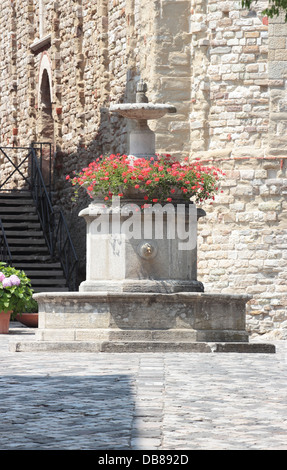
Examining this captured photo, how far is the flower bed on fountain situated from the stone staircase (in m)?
6.52

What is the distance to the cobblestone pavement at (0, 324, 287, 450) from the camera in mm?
5598

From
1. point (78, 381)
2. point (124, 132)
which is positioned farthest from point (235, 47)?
point (78, 381)

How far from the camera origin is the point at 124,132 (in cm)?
1738

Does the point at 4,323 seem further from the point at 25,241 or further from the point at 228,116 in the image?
the point at 25,241

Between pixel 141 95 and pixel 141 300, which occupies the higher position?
pixel 141 95

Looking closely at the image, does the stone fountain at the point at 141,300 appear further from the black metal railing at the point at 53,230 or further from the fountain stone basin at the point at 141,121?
the black metal railing at the point at 53,230

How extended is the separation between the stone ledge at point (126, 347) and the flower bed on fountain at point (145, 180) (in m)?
1.48

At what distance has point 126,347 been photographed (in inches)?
436

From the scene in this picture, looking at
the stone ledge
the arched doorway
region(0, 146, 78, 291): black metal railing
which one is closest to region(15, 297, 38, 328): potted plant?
region(0, 146, 78, 291): black metal railing

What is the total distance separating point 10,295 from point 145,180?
4.03 meters

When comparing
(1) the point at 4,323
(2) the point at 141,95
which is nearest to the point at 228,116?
(2) the point at 141,95

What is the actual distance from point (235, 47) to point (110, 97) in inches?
140

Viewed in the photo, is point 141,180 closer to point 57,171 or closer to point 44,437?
point 44,437

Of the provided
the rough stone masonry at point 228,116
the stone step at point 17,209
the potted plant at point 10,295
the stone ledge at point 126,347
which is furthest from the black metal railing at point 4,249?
the stone ledge at point 126,347
